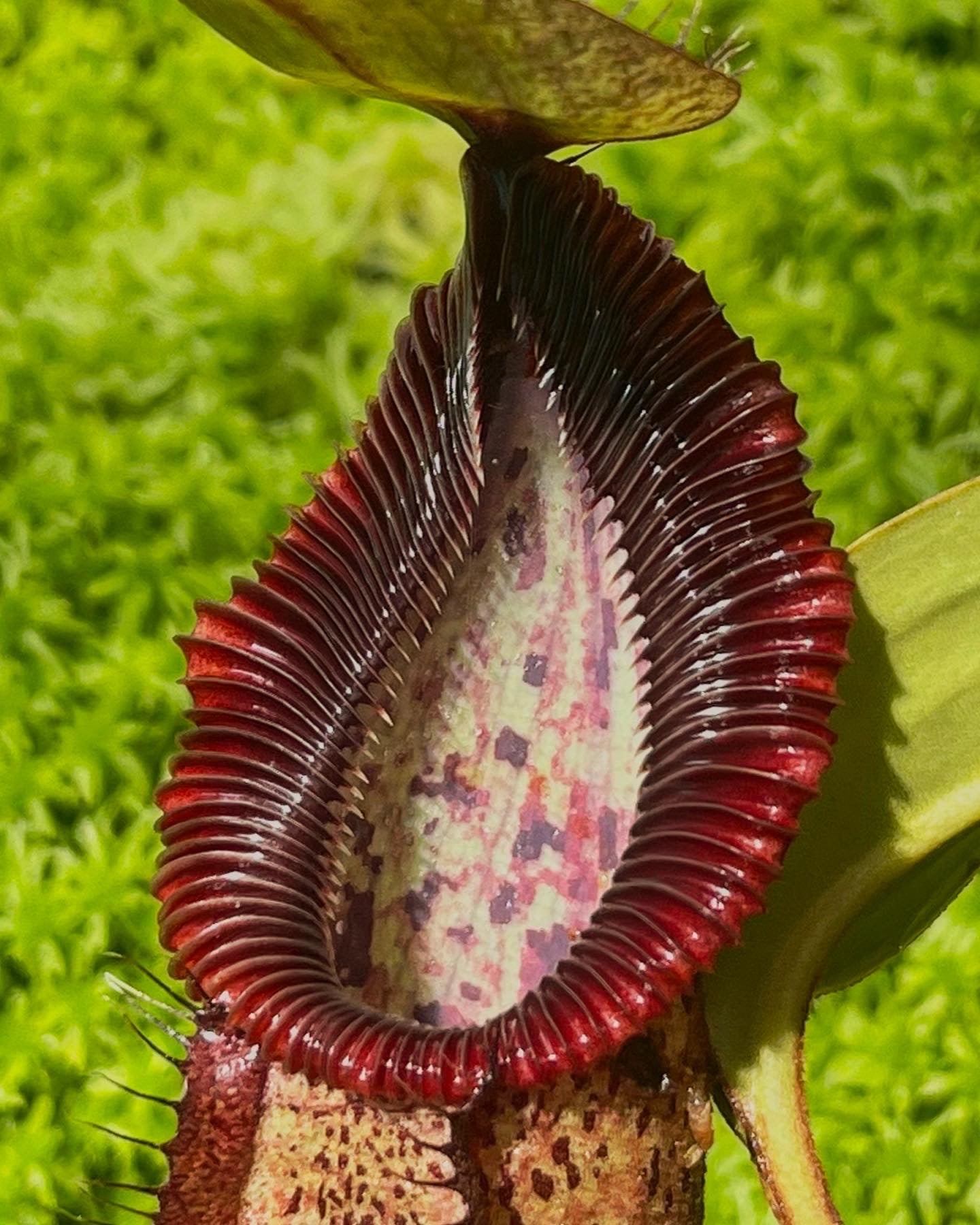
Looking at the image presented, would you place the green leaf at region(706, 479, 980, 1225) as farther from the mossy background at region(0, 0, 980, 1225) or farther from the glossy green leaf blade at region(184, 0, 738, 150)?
the mossy background at region(0, 0, 980, 1225)

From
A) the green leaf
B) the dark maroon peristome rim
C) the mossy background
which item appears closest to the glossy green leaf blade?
the dark maroon peristome rim

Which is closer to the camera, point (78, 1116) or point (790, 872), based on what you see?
point (790, 872)

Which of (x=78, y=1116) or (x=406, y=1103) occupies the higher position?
(x=78, y=1116)

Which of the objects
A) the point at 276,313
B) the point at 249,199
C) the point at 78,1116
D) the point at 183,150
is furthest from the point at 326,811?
the point at 183,150

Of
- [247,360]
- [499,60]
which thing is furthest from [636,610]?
[247,360]

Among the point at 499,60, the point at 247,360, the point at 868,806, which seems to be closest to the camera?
the point at 499,60

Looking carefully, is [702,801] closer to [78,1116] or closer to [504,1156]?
[504,1156]

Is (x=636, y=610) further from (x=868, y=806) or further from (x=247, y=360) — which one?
(x=247, y=360)
